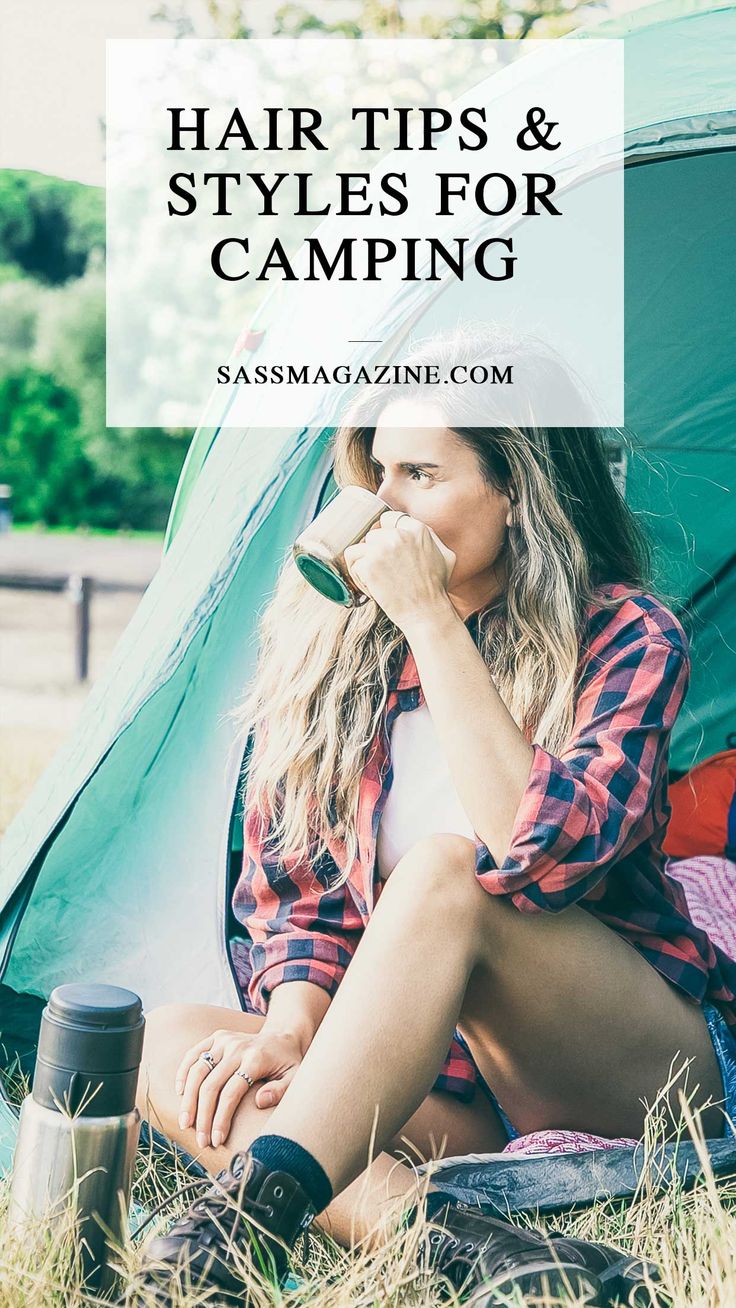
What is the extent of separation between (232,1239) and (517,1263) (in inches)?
9.2

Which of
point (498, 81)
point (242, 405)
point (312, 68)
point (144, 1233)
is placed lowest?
point (144, 1233)

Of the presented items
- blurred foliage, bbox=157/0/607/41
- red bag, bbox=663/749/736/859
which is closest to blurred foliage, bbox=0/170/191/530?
blurred foliage, bbox=157/0/607/41

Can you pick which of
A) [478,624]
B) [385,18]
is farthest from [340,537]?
[385,18]

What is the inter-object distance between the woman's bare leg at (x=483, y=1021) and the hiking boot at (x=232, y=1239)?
0.04 m

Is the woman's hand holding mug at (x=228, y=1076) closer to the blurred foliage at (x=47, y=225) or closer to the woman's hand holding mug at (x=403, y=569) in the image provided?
the woman's hand holding mug at (x=403, y=569)

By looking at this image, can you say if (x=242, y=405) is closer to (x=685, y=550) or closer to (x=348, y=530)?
(x=348, y=530)

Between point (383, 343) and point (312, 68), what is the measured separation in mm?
6219

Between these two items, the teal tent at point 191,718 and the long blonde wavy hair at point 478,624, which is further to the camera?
the teal tent at point 191,718

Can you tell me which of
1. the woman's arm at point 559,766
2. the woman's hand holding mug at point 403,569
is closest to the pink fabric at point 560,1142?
the woman's arm at point 559,766

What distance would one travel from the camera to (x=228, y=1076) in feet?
4.56

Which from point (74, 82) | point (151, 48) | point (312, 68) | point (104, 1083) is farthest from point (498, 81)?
point (74, 82)

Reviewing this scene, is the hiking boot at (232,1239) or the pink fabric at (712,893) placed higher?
the pink fabric at (712,893)

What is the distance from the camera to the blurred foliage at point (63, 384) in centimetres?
1142

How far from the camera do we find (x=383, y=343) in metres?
1.70
